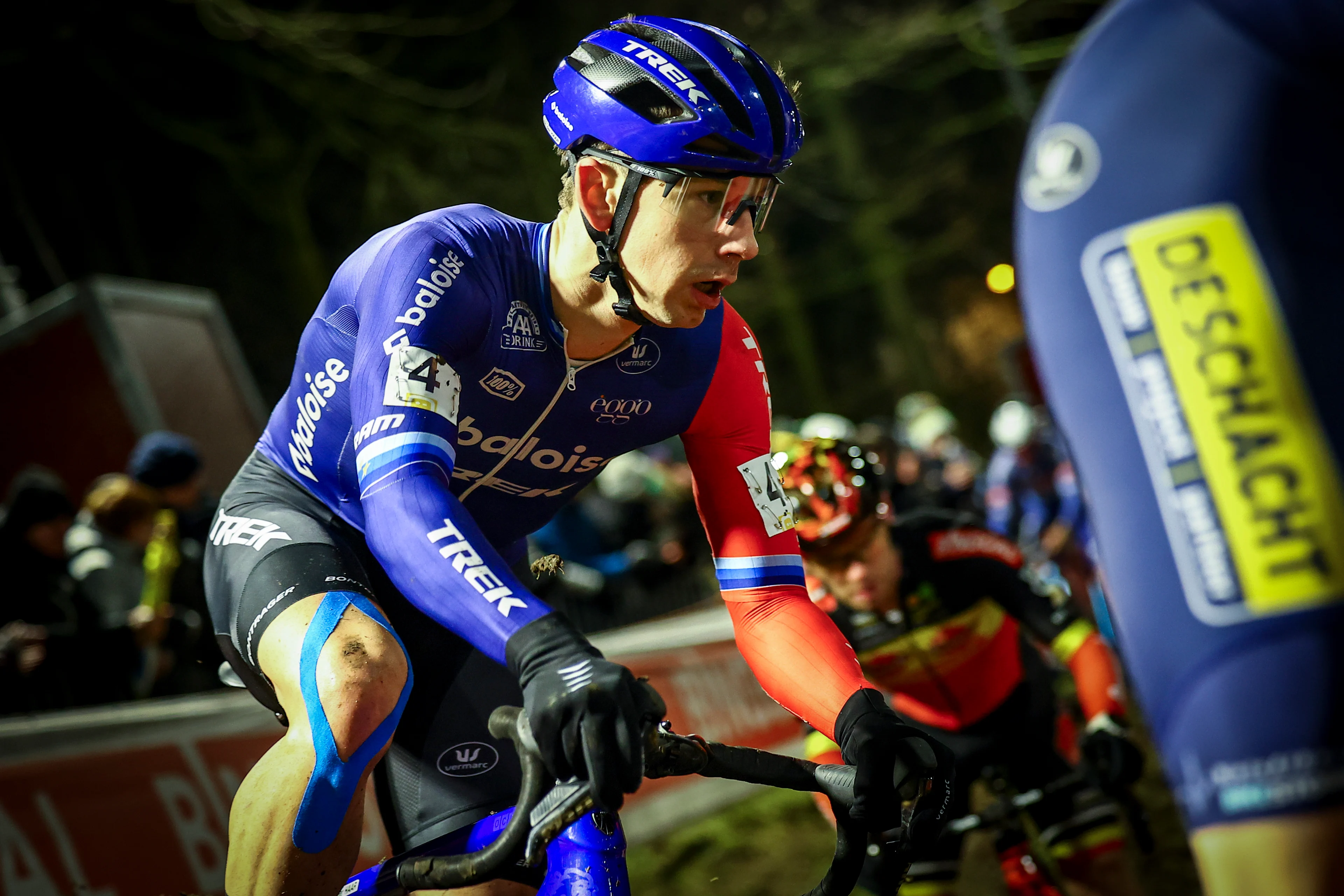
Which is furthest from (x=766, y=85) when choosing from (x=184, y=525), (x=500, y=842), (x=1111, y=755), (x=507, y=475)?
(x=184, y=525)

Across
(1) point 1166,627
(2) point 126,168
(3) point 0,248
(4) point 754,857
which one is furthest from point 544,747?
(2) point 126,168

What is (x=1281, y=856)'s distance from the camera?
1441 mm

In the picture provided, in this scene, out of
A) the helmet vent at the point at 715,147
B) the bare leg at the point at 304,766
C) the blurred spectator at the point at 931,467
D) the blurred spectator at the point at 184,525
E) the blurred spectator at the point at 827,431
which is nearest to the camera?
the bare leg at the point at 304,766

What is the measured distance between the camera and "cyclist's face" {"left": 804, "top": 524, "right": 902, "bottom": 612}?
4.91 m

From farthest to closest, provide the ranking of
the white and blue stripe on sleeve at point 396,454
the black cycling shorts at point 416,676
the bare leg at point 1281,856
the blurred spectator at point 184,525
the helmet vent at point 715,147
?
the blurred spectator at point 184,525, the black cycling shorts at point 416,676, the helmet vent at point 715,147, the white and blue stripe on sleeve at point 396,454, the bare leg at point 1281,856

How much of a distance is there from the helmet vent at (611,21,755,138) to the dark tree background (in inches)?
276

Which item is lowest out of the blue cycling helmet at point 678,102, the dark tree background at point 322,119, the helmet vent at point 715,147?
the helmet vent at point 715,147

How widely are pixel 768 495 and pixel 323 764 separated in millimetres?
1330

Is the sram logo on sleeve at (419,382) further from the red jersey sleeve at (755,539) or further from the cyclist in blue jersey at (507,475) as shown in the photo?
the red jersey sleeve at (755,539)

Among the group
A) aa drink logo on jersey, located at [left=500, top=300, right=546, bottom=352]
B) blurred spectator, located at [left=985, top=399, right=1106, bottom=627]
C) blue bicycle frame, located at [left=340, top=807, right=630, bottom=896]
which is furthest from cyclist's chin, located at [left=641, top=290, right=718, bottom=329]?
blurred spectator, located at [left=985, top=399, right=1106, bottom=627]

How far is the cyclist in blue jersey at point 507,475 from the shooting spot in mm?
2217

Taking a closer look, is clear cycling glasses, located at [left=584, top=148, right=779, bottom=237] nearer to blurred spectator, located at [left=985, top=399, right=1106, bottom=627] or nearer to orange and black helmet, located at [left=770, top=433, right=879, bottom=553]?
orange and black helmet, located at [left=770, top=433, right=879, bottom=553]

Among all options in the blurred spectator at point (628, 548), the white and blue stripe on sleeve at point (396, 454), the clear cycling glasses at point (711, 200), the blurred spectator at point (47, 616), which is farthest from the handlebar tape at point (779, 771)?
the blurred spectator at point (628, 548)

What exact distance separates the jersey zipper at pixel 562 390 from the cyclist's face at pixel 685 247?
0.24m
